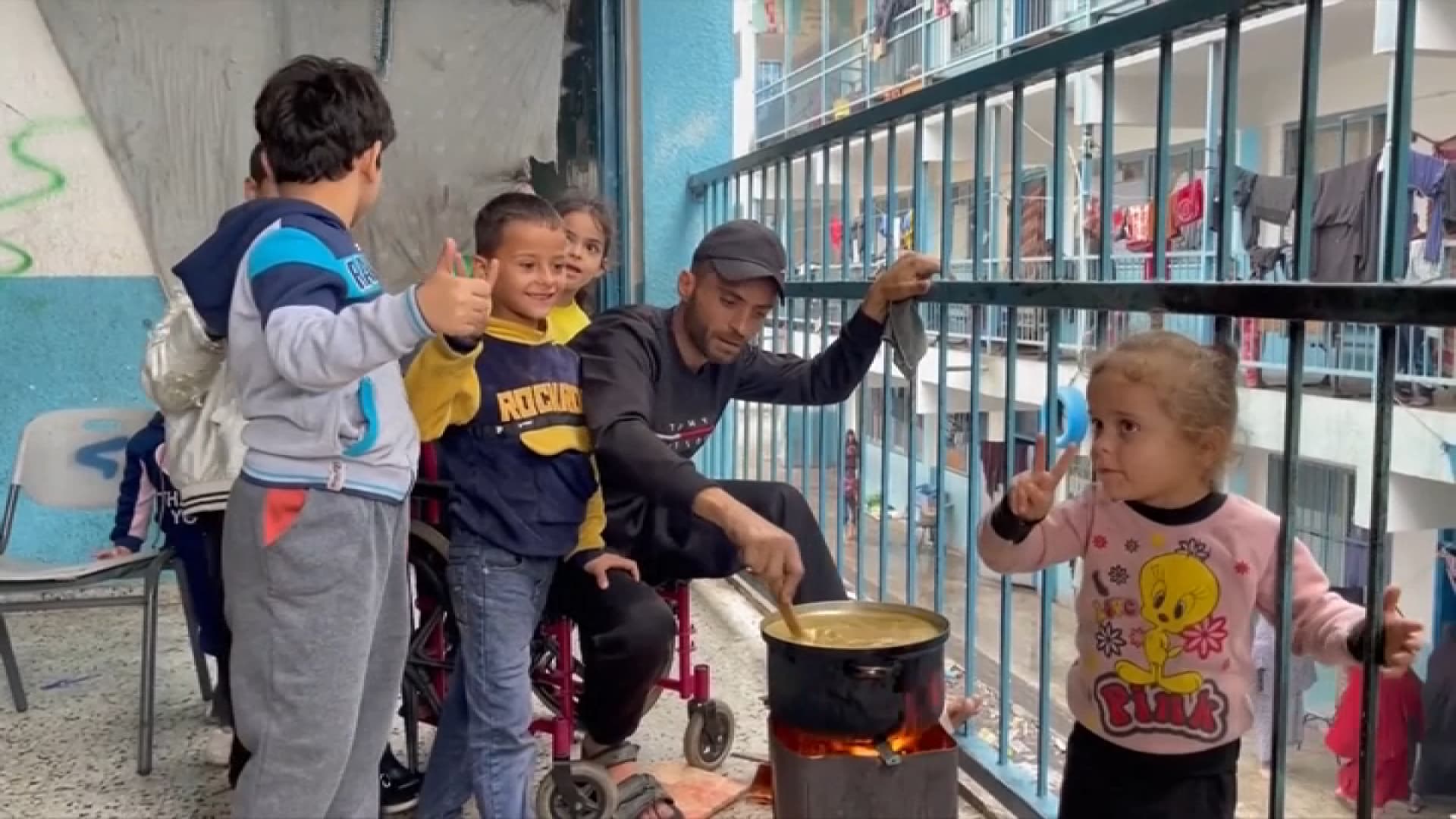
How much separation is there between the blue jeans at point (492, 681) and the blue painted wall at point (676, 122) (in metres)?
2.43

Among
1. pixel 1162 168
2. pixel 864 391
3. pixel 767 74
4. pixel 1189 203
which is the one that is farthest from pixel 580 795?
pixel 767 74

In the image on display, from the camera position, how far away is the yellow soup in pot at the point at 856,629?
6.02ft

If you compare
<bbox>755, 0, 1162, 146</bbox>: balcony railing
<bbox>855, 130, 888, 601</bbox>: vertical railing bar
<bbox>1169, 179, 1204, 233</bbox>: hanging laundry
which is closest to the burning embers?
<bbox>855, 130, 888, 601</bbox>: vertical railing bar

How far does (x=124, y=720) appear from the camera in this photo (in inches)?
121

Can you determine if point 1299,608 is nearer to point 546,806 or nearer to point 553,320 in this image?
point 546,806

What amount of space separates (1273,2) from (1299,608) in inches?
31.2

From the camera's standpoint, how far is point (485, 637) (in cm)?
220

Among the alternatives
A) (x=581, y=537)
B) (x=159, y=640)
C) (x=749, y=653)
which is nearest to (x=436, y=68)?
(x=159, y=640)

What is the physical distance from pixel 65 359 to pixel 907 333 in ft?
10.4

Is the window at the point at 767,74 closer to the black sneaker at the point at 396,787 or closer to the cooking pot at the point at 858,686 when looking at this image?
the black sneaker at the point at 396,787

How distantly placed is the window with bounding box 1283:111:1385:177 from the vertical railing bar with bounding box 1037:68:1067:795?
7803mm

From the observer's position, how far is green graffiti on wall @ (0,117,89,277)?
409cm

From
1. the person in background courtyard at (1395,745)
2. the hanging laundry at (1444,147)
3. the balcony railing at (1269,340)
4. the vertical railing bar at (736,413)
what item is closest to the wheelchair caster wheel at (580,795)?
the balcony railing at (1269,340)

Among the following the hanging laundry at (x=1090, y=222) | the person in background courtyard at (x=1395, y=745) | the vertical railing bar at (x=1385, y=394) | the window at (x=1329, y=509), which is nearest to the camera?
the vertical railing bar at (x=1385, y=394)
